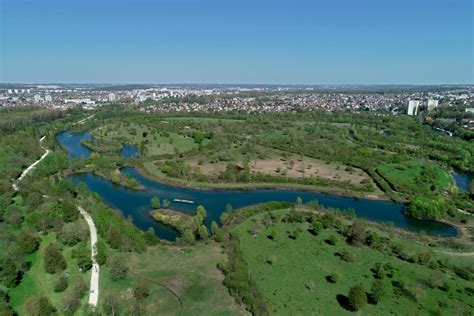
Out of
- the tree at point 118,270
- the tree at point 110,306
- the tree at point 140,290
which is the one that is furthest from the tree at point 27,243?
the tree at point 140,290

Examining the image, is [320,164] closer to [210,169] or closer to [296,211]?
[210,169]

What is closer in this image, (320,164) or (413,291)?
(413,291)

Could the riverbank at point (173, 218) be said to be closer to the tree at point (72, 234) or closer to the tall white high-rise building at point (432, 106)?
the tree at point (72, 234)

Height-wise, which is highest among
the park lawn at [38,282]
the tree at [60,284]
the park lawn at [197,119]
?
the park lawn at [197,119]

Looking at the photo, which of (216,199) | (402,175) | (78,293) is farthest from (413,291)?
(402,175)

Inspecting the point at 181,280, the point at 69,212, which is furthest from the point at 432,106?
the point at 69,212

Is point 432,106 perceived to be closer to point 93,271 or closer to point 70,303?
point 93,271

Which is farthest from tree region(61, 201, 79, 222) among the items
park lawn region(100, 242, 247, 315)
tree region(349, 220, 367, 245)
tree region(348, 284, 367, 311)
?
tree region(349, 220, 367, 245)
